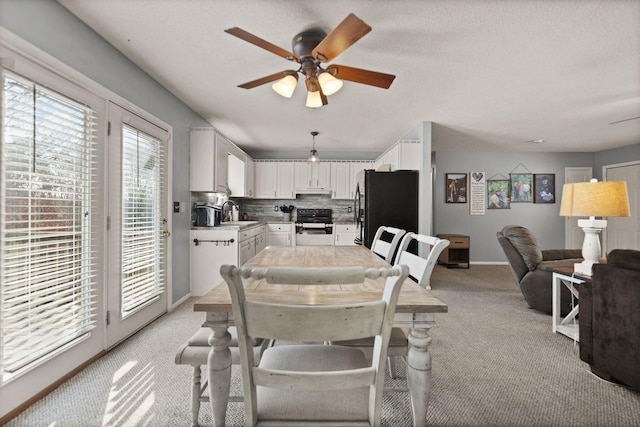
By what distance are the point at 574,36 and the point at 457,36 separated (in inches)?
31.9

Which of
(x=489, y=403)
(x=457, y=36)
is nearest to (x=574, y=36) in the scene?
(x=457, y=36)

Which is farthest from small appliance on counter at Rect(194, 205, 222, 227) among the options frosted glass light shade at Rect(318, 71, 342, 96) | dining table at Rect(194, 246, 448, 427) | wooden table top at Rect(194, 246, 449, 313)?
dining table at Rect(194, 246, 448, 427)

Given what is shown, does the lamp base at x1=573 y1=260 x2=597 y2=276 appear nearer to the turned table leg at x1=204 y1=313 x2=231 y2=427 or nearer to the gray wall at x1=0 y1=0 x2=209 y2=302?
the turned table leg at x1=204 y1=313 x2=231 y2=427

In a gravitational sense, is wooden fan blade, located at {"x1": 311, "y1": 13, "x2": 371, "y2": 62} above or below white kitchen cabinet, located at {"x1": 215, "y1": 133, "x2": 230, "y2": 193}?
above

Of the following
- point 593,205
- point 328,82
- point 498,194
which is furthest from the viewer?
point 498,194

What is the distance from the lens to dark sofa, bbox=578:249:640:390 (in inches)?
66.7

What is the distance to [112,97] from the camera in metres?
2.27

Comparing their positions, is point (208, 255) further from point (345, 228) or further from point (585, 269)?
point (585, 269)

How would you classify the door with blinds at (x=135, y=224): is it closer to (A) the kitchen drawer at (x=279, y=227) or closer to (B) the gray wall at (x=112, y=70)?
(B) the gray wall at (x=112, y=70)

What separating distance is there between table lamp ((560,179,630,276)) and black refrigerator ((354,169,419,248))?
189 cm

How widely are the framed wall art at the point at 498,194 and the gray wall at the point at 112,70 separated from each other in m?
5.63

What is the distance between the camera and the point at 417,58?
7.98 ft

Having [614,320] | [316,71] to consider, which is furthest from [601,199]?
[316,71]

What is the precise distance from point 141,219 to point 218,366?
2.06m
